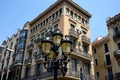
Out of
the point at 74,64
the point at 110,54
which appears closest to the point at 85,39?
the point at 74,64

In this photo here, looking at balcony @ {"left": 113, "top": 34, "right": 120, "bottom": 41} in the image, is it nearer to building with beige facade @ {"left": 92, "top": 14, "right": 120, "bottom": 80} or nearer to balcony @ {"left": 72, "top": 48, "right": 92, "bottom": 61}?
building with beige facade @ {"left": 92, "top": 14, "right": 120, "bottom": 80}

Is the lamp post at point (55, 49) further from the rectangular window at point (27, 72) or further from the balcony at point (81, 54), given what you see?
the rectangular window at point (27, 72)

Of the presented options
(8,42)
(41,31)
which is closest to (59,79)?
(41,31)

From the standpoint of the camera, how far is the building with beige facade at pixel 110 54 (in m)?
23.0

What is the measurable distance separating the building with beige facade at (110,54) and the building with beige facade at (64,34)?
3.99m

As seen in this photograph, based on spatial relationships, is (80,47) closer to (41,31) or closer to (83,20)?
(83,20)

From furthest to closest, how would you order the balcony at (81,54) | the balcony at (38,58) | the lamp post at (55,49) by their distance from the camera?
the balcony at (38,58) → the balcony at (81,54) → the lamp post at (55,49)

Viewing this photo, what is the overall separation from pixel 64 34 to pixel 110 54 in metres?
9.89

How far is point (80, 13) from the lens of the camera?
24891 mm

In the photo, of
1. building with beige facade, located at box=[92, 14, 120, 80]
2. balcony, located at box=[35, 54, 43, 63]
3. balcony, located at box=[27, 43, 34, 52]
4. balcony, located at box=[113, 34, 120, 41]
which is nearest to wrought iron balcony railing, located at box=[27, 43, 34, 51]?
balcony, located at box=[27, 43, 34, 52]

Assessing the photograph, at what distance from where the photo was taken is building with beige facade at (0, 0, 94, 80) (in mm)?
20266

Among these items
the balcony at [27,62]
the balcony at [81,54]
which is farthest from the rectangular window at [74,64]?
the balcony at [27,62]

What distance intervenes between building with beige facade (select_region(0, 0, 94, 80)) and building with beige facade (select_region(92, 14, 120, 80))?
3989mm

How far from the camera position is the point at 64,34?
2000 centimetres
